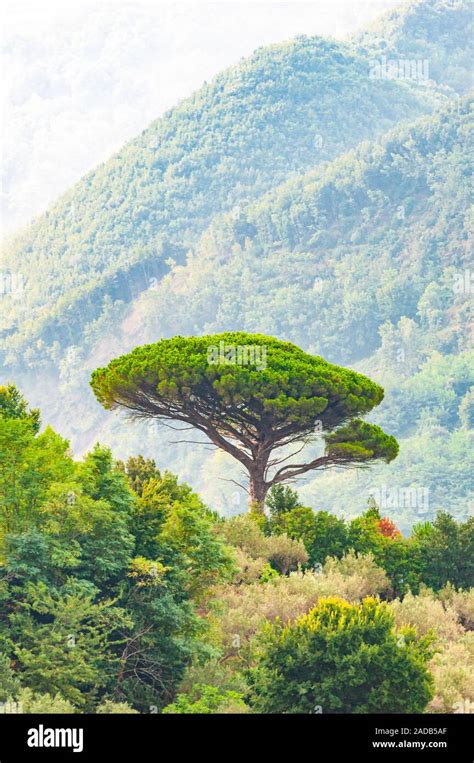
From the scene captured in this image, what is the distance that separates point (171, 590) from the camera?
98.9 feet

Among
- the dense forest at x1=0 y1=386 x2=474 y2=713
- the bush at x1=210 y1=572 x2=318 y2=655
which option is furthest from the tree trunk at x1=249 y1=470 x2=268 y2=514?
the bush at x1=210 y1=572 x2=318 y2=655

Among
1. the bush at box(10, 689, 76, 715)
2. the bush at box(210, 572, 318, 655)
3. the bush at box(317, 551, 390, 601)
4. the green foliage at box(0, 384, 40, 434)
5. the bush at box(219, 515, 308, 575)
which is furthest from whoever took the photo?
the green foliage at box(0, 384, 40, 434)

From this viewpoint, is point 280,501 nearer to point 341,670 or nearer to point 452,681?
point 452,681

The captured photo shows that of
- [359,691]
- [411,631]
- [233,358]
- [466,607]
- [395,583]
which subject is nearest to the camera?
[359,691]

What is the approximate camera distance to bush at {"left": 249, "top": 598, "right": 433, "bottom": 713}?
26422 millimetres

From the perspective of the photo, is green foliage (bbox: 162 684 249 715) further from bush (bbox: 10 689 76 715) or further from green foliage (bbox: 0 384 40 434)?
green foliage (bbox: 0 384 40 434)

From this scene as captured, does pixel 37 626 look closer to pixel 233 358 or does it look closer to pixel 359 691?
pixel 359 691

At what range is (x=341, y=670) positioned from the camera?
26.6m

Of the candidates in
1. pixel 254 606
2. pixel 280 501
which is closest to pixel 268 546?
pixel 280 501

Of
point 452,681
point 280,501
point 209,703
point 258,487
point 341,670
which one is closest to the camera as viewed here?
point 341,670

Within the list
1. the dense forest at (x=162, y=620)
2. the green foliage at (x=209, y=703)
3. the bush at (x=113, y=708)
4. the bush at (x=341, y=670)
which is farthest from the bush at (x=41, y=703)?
the bush at (x=341, y=670)
